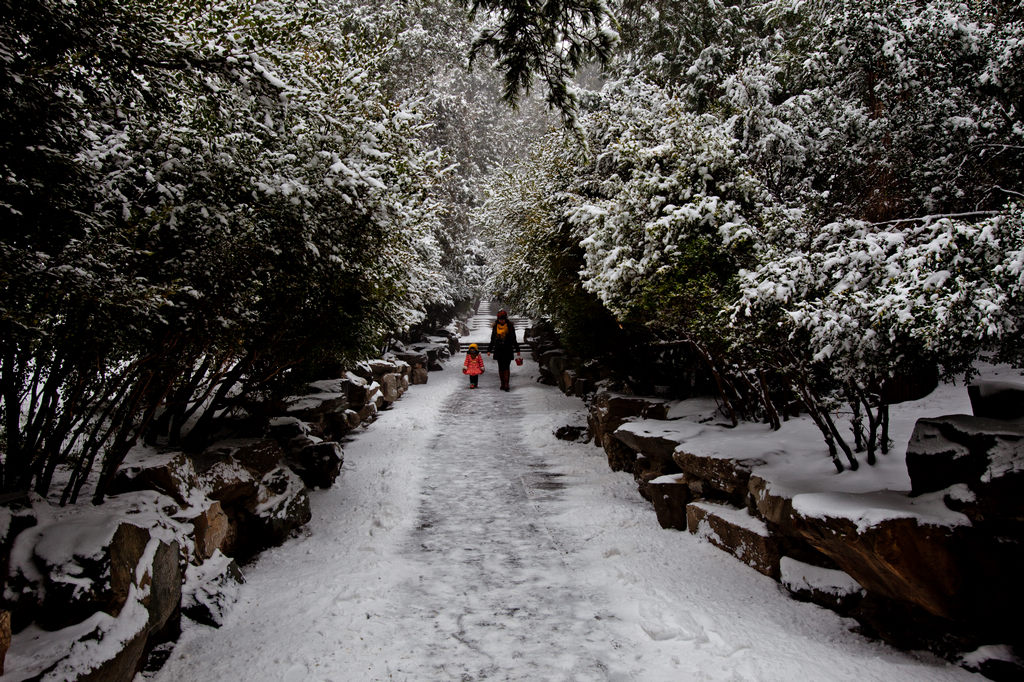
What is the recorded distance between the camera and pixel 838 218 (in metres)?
5.42

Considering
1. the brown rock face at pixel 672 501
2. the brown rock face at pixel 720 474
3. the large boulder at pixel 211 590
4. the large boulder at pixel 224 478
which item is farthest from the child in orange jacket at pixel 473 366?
the large boulder at pixel 211 590

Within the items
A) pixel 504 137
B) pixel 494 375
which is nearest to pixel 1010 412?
pixel 494 375

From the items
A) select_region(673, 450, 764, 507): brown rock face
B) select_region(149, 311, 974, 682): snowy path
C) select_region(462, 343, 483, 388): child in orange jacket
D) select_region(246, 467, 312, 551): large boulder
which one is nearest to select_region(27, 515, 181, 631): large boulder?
select_region(149, 311, 974, 682): snowy path

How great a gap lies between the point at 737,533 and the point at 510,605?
2440 millimetres

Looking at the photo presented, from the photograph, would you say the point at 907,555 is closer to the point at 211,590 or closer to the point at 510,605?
the point at 510,605

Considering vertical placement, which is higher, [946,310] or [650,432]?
[946,310]

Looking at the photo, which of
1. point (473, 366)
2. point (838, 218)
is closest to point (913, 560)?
point (838, 218)

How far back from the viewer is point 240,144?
5289 mm

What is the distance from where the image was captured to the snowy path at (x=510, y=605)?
13.4ft

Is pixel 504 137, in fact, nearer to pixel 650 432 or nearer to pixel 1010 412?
pixel 650 432

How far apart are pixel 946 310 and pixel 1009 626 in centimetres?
218

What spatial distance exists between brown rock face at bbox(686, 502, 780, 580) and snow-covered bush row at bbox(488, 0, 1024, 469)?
1032mm

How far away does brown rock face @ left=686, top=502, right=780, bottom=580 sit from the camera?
5344mm

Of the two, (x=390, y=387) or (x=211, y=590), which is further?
(x=390, y=387)
